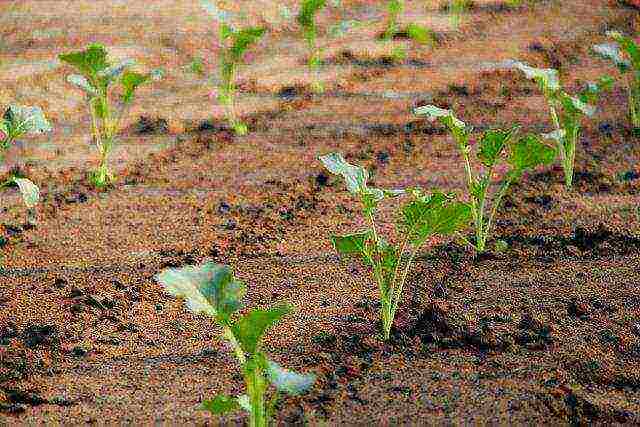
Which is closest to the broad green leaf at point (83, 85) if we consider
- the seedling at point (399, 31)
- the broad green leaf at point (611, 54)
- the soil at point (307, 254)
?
the soil at point (307, 254)

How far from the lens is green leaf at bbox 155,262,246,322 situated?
2.28 metres

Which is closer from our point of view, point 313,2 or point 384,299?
point 384,299

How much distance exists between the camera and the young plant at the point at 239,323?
2125mm

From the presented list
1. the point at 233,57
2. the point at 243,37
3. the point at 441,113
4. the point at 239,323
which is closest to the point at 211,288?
the point at 239,323

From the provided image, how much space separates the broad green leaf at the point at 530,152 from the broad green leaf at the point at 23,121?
1781 millimetres

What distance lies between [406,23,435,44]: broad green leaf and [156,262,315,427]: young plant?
4.81m

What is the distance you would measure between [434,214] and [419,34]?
428 cm

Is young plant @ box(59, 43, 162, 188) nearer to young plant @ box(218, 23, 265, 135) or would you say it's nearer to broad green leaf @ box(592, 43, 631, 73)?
young plant @ box(218, 23, 265, 135)

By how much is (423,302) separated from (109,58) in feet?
11.3

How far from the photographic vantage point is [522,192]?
13.5 feet

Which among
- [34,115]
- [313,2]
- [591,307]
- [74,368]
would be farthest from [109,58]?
[591,307]

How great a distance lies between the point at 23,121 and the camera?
3420 millimetres

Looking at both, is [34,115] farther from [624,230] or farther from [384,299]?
[624,230]

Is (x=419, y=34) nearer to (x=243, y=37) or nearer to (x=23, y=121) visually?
(x=243, y=37)
